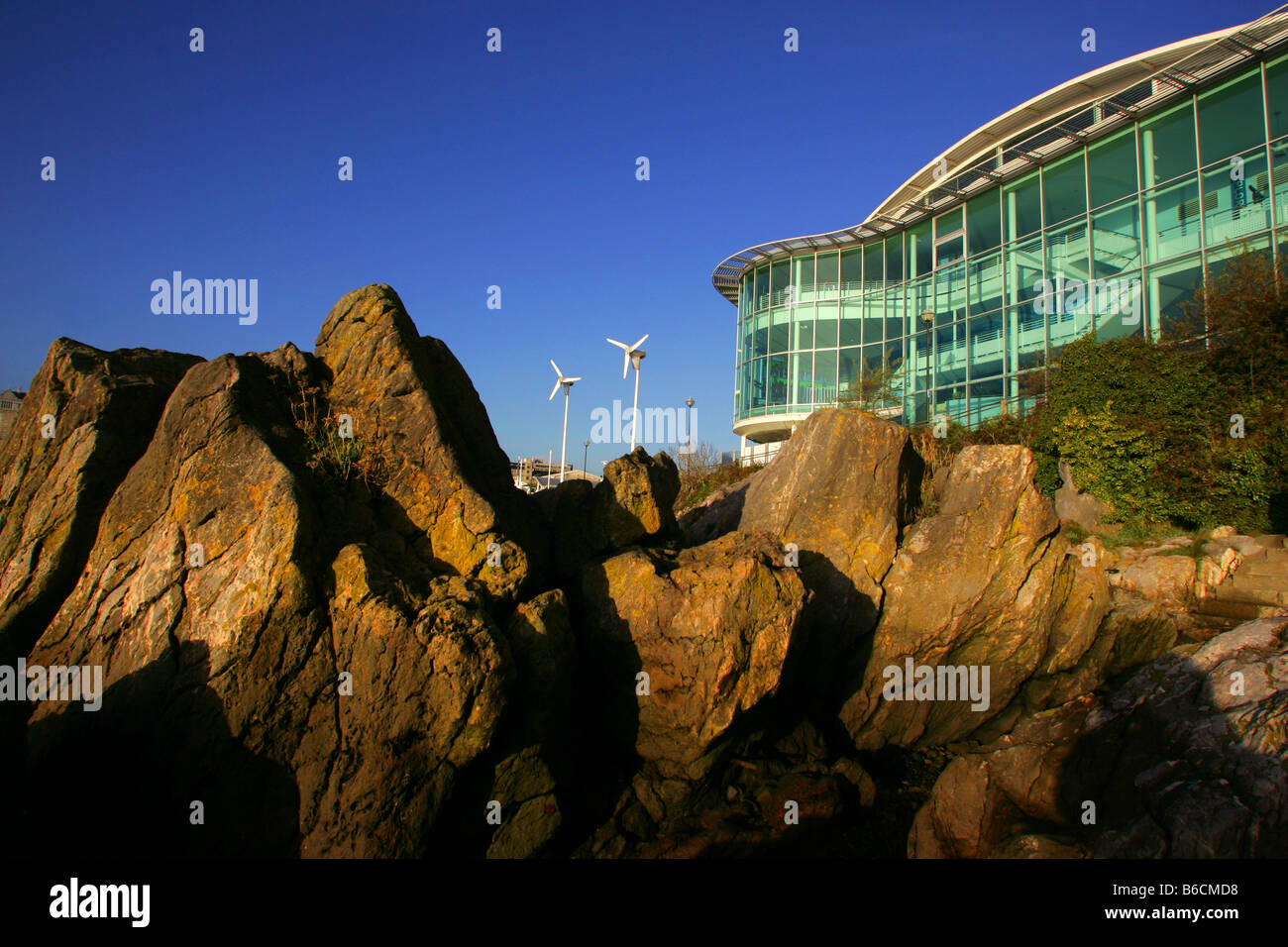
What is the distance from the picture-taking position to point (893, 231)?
37.8 m

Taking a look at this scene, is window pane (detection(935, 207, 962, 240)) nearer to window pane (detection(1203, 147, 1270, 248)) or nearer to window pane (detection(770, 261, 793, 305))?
window pane (detection(770, 261, 793, 305))

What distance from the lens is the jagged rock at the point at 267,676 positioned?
306 inches

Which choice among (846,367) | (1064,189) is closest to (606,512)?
(1064,189)

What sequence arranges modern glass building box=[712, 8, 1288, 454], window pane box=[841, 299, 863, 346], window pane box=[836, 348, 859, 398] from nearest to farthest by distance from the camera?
modern glass building box=[712, 8, 1288, 454] → window pane box=[836, 348, 859, 398] → window pane box=[841, 299, 863, 346]

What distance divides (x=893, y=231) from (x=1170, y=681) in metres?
30.2

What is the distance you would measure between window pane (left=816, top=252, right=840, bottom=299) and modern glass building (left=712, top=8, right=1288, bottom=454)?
6 centimetres

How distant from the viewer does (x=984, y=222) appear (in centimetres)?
3328

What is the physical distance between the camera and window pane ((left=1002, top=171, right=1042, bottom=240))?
31.0 m

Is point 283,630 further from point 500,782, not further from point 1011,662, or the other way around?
point 1011,662

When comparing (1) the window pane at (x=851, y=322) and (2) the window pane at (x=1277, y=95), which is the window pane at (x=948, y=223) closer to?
(1) the window pane at (x=851, y=322)

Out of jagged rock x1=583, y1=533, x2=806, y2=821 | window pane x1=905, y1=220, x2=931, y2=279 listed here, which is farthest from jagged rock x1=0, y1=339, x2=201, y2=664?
window pane x1=905, y1=220, x2=931, y2=279

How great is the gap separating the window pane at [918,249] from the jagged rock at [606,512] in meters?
28.4
